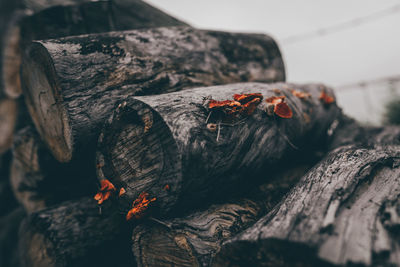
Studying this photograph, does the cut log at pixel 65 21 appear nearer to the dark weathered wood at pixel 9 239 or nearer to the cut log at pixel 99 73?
the cut log at pixel 99 73

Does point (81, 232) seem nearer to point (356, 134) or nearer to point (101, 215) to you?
point (101, 215)

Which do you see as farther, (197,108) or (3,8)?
(3,8)

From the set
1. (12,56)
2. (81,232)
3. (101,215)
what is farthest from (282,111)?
(12,56)

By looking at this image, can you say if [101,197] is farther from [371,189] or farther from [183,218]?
[371,189]

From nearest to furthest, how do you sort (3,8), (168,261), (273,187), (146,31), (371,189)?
(371,189) < (168,261) < (273,187) < (146,31) < (3,8)

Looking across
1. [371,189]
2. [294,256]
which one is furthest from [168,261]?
[371,189]

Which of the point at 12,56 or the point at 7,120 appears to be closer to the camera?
the point at 12,56
